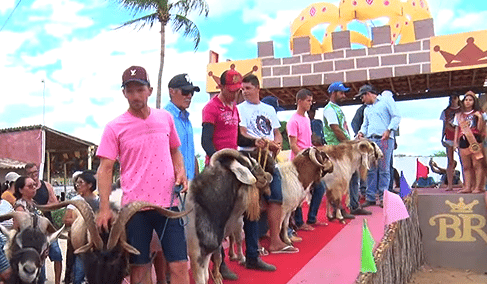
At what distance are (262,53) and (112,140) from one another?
9003mm

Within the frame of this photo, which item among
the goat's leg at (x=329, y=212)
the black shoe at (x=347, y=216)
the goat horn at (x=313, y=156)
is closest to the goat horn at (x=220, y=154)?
the goat horn at (x=313, y=156)

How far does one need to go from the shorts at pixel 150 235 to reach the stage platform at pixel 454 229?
22.9 ft

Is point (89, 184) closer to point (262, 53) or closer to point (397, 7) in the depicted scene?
point (262, 53)

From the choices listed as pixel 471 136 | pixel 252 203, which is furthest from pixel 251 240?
pixel 471 136

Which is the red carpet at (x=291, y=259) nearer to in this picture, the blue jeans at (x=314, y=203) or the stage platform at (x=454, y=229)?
the blue jeans at (x=314, y=203)

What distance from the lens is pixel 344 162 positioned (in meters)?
6.32

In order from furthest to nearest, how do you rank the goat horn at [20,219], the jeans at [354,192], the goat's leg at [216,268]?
1. the jeans at [354,192]
2. the goat's leg at [216,268]
3. the goat horn at [20,219]

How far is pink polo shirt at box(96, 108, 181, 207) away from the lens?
2.87 m

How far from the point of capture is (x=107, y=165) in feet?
9.36

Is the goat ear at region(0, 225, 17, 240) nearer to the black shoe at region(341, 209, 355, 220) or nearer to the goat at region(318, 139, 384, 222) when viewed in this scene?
the goat at region(318, 139, 384, 222)

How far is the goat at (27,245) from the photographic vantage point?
324cm

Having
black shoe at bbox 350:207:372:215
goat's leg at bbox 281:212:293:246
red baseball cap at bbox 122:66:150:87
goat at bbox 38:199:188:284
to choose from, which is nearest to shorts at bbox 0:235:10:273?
goat at bbox 38:199:188:284

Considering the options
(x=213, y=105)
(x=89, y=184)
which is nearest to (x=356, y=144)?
(x=213, y=105)

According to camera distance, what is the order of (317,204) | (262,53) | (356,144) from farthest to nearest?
(262,53), (356,144), (317,204)
